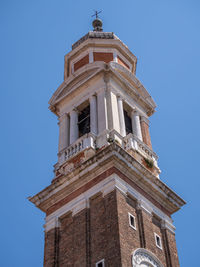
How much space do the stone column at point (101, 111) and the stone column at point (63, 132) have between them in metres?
2.61

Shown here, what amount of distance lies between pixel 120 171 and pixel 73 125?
6671 mm

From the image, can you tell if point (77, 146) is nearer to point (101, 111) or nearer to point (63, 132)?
point (101, 111)

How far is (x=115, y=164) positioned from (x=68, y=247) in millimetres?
4515

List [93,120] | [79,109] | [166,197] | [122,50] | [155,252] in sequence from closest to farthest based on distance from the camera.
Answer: [155,252] → [166,197] → [93,120] → [79,109] → [122,50]

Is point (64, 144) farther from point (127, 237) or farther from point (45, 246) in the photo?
point (127, 237)

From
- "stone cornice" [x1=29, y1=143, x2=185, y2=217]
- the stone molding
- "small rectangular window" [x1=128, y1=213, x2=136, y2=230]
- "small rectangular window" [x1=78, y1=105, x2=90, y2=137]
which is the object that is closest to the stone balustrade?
"stone cornice" [x1=29, y1=143, x2=185, y2=217]

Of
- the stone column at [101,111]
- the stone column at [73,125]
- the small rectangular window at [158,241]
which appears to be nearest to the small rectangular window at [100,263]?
the small rectangular window at [158,241]

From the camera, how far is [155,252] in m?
26.8

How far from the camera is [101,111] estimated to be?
3225 centimetres

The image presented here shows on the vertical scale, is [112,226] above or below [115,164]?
below

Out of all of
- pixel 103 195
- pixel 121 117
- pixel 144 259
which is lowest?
pixel 144 259

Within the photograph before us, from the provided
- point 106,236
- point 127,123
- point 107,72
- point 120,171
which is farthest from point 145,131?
point 106,236

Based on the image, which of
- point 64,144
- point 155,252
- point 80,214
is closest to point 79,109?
point 64,144

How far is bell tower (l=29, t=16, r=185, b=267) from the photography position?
25703mm
